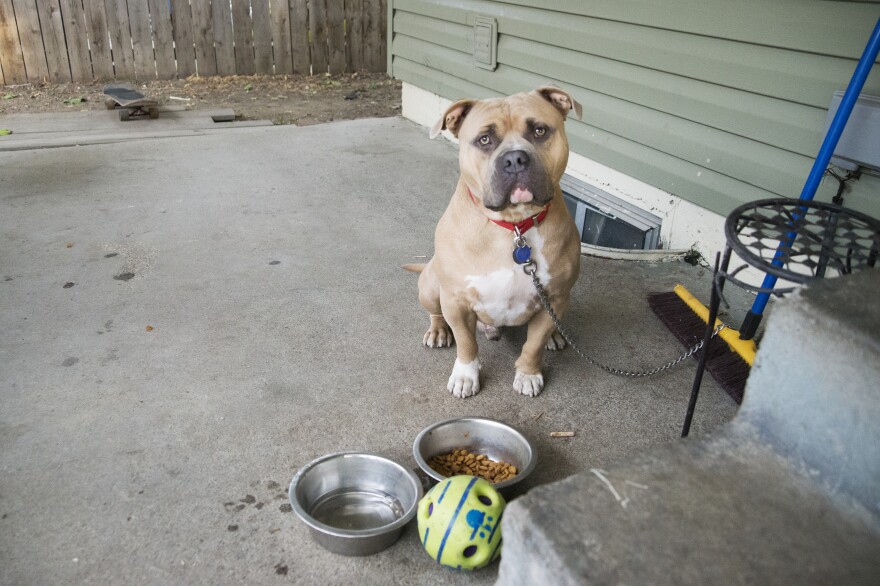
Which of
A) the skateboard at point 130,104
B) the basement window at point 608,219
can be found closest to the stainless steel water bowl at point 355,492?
the basement window at point 608,219

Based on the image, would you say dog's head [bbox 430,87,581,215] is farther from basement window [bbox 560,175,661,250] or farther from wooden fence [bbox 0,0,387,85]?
wooden fence [bbox 0,0,387,85]

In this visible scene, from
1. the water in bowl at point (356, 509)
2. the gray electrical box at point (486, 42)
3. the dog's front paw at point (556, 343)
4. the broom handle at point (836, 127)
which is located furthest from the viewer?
the gray electrical box at point (486, 42)

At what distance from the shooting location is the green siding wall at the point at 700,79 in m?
3.17

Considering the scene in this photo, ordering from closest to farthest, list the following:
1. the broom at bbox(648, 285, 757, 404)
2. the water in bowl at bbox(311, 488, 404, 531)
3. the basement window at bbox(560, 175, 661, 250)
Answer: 1. the water in bowl at bbox(311, 488, 404, 531)
2. the broom at bbox(648, 285, 757, 404)
3. the basement window at bbox(560, 175, 661, 250)

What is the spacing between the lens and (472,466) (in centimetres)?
240

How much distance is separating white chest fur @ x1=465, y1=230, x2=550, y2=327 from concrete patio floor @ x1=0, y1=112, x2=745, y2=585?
0.42m

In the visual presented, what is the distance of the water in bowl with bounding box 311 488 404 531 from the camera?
2.25 metres

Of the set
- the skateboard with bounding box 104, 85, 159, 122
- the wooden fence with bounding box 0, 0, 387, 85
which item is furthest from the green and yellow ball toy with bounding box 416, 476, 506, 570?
the wooden fence with bounding box 0, 0, 387, 85

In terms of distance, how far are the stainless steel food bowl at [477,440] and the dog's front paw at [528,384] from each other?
45cm

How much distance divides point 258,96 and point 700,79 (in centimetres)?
628

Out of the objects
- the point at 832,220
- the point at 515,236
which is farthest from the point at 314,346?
the point at 832,220

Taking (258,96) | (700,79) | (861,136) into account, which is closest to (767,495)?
(861,136)

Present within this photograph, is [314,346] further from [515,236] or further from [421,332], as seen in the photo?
[515,236]

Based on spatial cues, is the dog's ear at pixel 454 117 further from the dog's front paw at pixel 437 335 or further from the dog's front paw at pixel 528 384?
the dog's front paw at pixel 528 384
